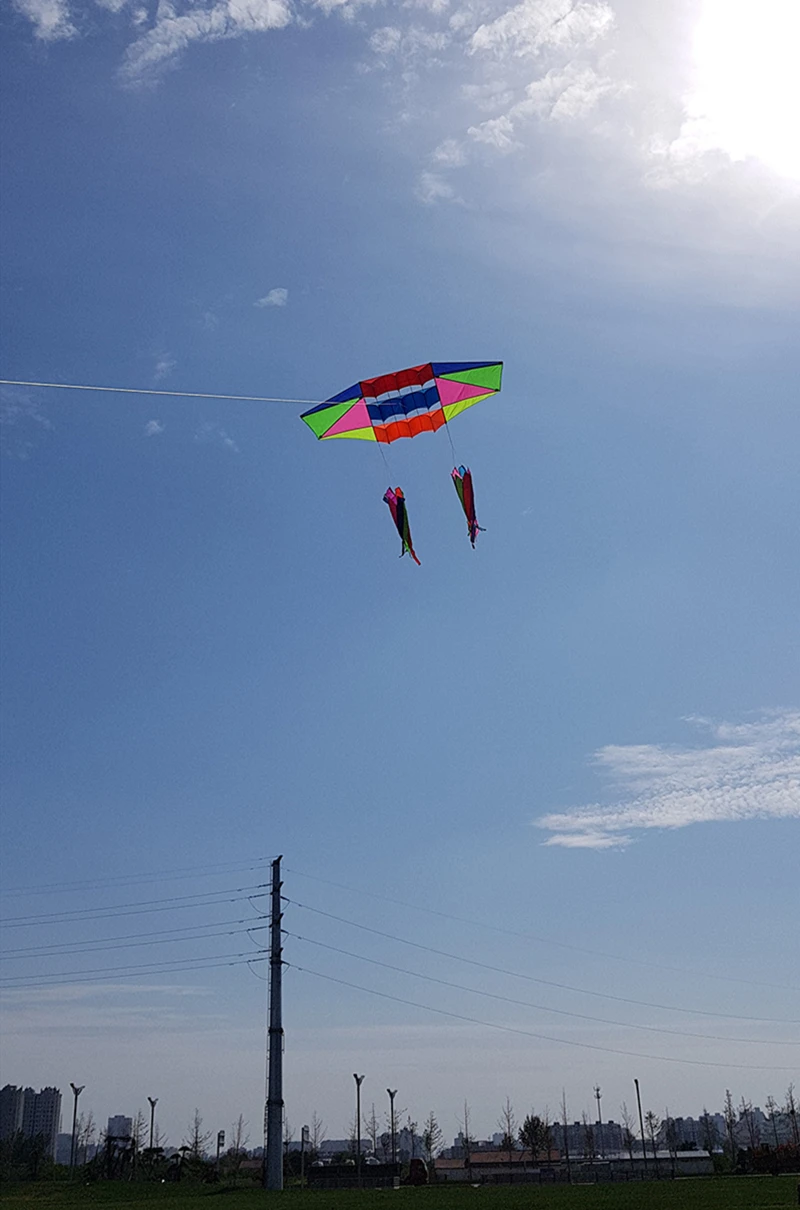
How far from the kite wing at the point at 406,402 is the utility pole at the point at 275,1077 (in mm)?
23528

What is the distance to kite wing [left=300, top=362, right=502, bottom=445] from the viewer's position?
19.2 meters

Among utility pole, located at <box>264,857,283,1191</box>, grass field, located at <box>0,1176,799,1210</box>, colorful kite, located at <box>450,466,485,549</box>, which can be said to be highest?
colorful kite, located at <box>450,466,485,549</box>

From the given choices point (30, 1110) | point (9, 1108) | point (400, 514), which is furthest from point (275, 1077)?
point (30, 1110)

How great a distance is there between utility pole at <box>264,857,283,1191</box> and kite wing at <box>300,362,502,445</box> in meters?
23.5

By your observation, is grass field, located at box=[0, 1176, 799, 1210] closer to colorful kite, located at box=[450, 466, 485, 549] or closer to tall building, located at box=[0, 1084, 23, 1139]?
colorful kite, located at box=[450, 466, 485, 549]

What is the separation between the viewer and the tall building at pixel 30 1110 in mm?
137750

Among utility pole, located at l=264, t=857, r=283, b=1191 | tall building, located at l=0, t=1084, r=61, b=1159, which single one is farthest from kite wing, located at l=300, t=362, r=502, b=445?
tall building, located at l=0, t=1084, r=61, b=1159

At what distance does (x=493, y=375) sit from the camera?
1991 cm

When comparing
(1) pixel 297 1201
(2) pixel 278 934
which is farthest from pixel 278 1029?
(1) pixel 297 1201

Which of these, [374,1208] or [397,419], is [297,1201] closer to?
[374,1208]

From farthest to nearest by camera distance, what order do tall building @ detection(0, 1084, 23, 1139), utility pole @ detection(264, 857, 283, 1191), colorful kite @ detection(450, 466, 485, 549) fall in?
1. tall building @ detection(0, 1084, 23, 1139)
2. utility pole @ detection(264, 857, 283, 1191)
3. colorful kite @ detection(450, 466, 485, 549)

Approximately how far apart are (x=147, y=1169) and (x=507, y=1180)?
16733mm

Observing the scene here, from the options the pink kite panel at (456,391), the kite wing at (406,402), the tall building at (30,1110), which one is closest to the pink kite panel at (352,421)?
the kite wing at (406,402)

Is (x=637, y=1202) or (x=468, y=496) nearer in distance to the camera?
(x=468, y=496)
